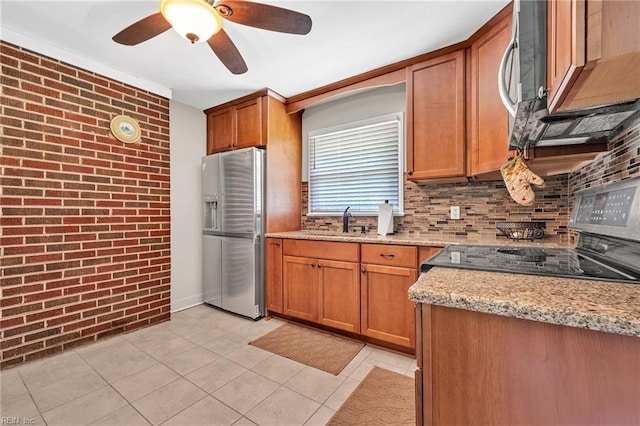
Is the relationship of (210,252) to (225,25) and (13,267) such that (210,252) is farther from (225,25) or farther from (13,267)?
(225,25)

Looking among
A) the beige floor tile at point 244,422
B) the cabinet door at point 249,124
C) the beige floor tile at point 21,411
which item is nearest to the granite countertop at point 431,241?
the cabinet door at point 249,124

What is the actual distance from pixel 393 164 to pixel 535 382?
2.26 metres

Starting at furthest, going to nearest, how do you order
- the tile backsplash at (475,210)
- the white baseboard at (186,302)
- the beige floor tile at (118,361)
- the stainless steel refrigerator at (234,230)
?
the white baseboard at (186,302)
the stainless steel refrigerator at (234,230)
the tile backsplash at (475,210)
the beige floor tile at (118,361)

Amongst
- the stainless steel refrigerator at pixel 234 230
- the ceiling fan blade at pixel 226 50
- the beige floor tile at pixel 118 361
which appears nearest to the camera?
the ceiling fan blade at pixel 226 50

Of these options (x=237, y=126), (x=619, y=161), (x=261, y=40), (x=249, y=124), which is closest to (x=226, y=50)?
(x=261, y=40)

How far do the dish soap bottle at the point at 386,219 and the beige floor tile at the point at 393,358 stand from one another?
38.4 inches

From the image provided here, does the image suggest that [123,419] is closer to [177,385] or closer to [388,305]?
[177,385]

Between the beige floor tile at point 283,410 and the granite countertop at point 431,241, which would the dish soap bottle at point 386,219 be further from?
the beige floor tile at point 283,410

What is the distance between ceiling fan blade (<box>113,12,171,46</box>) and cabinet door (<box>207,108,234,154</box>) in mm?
1444

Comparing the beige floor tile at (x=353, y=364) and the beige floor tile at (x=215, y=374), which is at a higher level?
the beige floor tile at (x=215, y=374)

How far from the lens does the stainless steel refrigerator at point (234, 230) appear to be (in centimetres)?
276

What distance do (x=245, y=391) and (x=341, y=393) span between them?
23.3 inches

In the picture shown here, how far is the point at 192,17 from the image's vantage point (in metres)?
1.33

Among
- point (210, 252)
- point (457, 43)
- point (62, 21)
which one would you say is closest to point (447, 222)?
point (457, 43)
